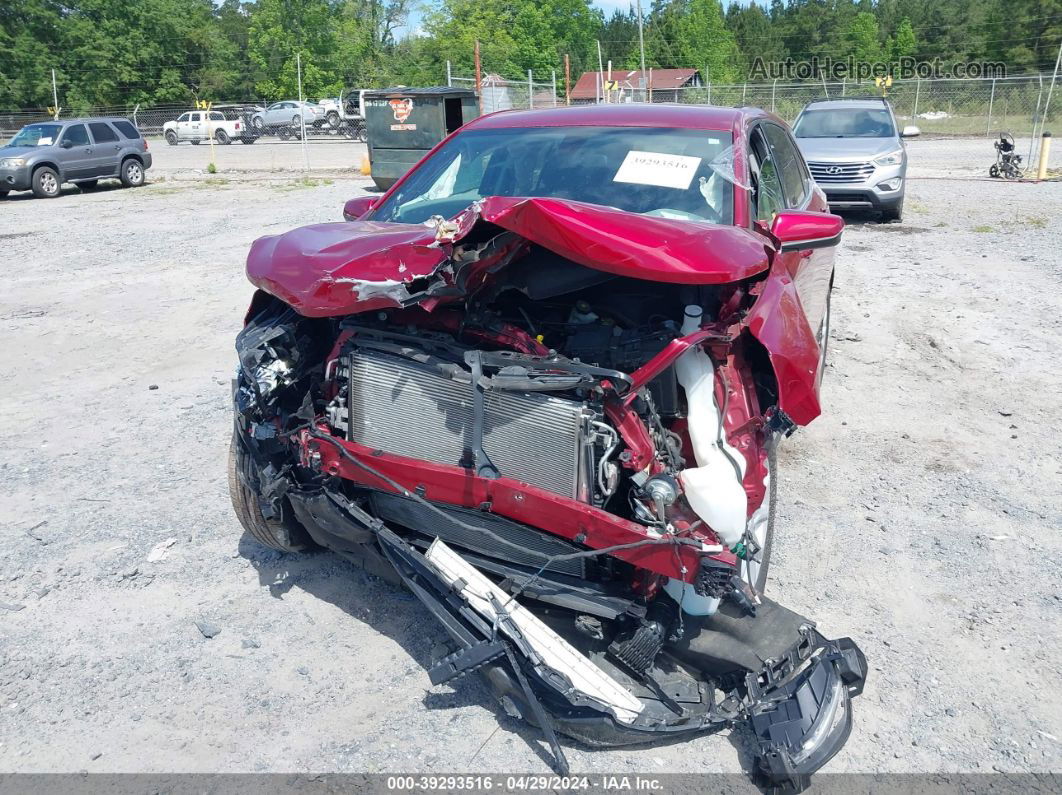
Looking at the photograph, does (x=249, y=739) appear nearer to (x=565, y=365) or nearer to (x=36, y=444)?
(x=565, y=365)

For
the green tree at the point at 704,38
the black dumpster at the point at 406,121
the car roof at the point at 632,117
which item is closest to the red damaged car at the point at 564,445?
the car roof at the point at 632,117

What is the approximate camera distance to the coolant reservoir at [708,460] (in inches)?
102

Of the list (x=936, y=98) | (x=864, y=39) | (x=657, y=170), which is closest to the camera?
(x=657, y=170)

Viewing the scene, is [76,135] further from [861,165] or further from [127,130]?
[861,165]

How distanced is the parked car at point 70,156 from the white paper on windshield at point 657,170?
59.4 ft

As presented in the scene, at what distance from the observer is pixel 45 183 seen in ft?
59.6

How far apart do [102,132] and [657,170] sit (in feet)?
63.5

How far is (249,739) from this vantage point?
2.77m

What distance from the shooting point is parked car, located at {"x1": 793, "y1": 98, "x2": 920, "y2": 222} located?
1203 cm

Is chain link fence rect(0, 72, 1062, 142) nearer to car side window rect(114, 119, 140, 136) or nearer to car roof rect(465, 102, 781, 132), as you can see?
car side window rect(114, 119, 140, 136)

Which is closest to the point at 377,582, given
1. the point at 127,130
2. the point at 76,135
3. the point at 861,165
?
the point at 861,165

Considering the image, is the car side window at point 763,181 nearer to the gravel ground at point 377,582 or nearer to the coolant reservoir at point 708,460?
the coolant reservoir at point 708,460

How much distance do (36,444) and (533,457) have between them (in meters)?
3.78

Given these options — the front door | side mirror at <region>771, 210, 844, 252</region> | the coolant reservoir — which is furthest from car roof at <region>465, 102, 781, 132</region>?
the front door
